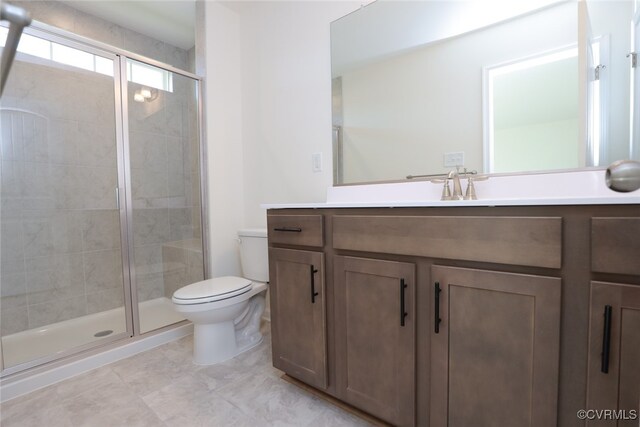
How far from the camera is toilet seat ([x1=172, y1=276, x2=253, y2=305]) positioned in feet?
5.00

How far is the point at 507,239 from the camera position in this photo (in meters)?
0.80

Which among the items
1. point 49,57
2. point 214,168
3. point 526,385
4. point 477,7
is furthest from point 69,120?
point 526,385

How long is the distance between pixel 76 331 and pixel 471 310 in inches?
97.8

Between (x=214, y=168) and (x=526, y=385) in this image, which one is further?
(x=214, y=168)

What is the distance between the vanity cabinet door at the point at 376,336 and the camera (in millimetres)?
989

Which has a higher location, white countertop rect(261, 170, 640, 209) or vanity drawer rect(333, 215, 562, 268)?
white countertop rect(261, 170, 640, 209)

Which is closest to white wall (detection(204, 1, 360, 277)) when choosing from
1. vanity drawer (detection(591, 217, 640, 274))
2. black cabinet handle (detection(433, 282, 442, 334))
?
black cabinet handle (detection(433, 282, 442, 334))

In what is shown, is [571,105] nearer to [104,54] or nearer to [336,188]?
[336,188]

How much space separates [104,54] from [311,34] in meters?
1.26

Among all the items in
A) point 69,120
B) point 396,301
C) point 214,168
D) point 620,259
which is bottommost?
point 396,301

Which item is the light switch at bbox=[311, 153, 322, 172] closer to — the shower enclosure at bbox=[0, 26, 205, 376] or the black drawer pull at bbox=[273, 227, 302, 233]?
the black drawer pull at bbox=[273, 227, 302, 233]

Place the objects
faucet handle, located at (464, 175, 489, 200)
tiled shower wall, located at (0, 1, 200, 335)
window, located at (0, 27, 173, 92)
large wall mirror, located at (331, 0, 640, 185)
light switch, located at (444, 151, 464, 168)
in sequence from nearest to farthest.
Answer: large wall mirror, located at (331, 0, 640, 185), faucet handle, located at (464, 175, 489, 200), light switch, located at (444, 151, 464, 168), window, located at (0, 27, 173, 92), tiled shower wall, located at (0, 1, 200, 335)

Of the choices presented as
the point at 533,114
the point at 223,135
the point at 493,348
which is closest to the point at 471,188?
the point at 533,114

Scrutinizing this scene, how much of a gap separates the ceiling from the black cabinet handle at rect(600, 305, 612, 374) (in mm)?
2892
